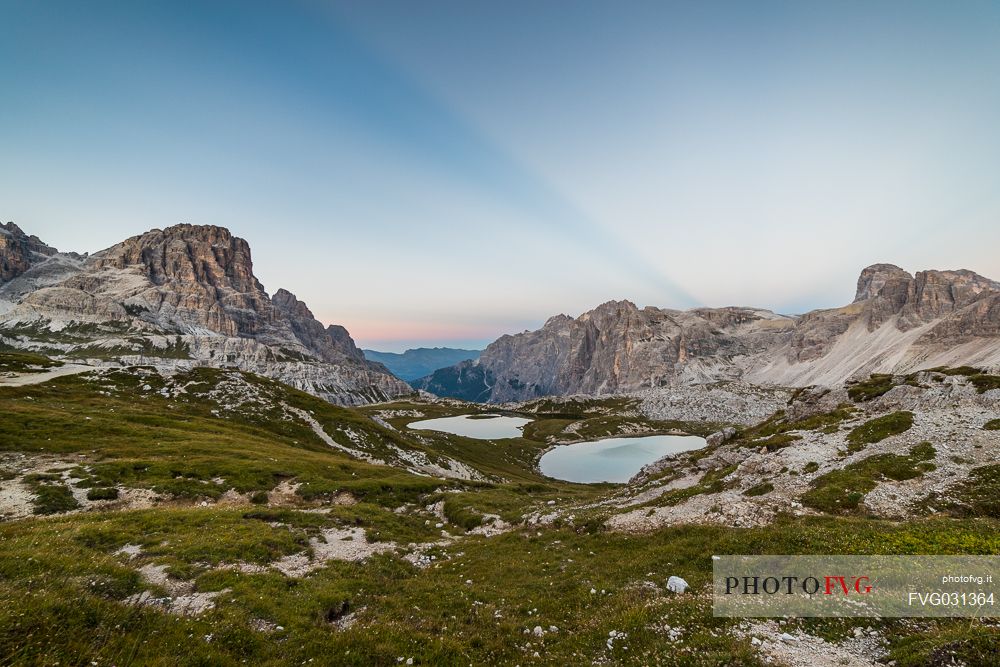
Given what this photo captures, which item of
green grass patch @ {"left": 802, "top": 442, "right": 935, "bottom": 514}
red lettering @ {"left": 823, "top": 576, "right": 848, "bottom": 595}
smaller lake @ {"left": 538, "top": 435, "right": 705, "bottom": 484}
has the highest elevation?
green grass patch @ {"left": 802, "top": 442, "right": 935, "bottom": 514}

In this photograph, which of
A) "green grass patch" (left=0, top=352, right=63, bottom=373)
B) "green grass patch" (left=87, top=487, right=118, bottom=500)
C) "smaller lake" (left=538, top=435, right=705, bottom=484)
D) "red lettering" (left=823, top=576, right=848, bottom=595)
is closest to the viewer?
"red lettering" (left=823, top=576, right=848, bottom=595)

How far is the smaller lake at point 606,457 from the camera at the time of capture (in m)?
120

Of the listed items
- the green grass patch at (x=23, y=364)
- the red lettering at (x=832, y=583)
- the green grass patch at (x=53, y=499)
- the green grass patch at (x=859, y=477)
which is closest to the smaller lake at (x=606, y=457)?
the green grass patch at (x=859, y=477)

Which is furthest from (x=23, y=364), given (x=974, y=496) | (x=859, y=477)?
(x=974, y=496)

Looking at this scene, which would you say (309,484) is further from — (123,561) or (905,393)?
A: (905,393)

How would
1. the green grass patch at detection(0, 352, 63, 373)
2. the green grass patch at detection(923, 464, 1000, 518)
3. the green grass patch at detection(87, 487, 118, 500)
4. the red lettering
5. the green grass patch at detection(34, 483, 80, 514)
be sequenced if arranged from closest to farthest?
the red lettering → the green grass patch at detection(923, 464, 1000, 518) → the green grass patch at detection(34, 483, 80, 514) → the green grass patch at detection(87, 487, 118, 500) → the green grass patch at detection(0, 352, 63, 373)

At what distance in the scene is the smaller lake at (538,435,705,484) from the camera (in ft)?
394

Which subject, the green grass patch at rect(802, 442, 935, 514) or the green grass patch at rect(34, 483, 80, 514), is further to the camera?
the green grass patch at rect(34, 483, 80, 514)

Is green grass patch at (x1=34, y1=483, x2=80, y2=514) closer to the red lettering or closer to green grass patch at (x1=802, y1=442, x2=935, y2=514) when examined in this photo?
the red lettering

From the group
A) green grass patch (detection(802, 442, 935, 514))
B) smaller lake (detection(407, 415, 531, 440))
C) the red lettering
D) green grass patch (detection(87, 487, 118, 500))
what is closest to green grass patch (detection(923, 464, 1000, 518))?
green grass patch (detection(802, 442, 935, 514))

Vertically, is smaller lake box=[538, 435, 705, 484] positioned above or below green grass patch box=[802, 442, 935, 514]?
below

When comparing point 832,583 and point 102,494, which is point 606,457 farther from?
point 102,494

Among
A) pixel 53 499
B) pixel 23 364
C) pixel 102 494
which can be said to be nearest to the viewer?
pixel 53 499

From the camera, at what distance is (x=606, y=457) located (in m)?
147
